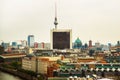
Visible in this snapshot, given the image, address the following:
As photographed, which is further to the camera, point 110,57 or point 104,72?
point 110,57

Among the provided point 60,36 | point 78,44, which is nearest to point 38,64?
point 60,36

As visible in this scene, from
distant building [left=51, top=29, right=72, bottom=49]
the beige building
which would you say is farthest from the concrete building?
distant building [left=51, top=29, right=72, bottom=49]

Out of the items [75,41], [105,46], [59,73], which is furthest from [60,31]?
[59,73]

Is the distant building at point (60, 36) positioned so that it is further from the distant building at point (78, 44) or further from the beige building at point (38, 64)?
the beige building at point (38, 64)

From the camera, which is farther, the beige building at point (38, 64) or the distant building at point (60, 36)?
the distant building at point (60, 36)

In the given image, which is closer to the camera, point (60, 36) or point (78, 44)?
point (60, 36)

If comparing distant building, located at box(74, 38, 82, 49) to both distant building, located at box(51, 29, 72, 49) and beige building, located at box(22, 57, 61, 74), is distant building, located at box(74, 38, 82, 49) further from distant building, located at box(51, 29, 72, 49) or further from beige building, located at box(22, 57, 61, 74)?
beige building, located at box(22, 57, 61, 74)

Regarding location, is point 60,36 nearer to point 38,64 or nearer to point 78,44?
point 78,44

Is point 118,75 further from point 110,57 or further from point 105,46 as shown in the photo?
point 105,46

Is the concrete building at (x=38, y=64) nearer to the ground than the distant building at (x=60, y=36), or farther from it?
nearer to the ground

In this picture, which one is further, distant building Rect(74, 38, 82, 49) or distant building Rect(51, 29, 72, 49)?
distant building Rect(74, 38, 82, 49)

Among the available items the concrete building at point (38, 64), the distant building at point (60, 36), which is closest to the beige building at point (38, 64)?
the concrete building at point (38, 64)
